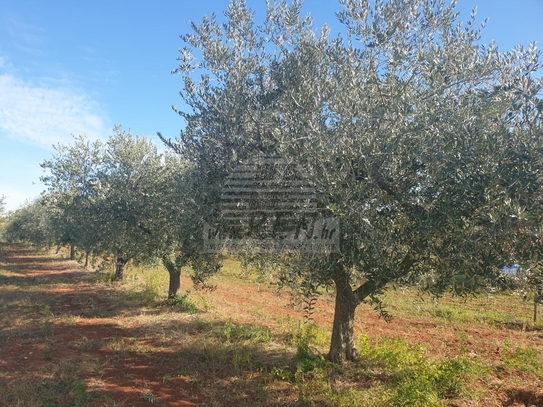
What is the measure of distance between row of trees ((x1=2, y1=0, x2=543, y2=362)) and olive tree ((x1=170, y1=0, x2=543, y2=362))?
0.08 ft

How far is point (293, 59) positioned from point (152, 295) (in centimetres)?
1405

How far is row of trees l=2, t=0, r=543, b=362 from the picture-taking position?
4980mm

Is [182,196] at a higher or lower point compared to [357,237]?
higher

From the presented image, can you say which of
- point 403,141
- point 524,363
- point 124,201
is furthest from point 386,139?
point 124,201

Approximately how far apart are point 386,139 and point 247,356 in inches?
269

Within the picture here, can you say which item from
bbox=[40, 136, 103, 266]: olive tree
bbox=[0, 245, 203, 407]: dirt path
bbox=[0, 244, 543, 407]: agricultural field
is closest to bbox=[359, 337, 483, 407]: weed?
bbox=[0, 244, 543, 407]: agricultural field

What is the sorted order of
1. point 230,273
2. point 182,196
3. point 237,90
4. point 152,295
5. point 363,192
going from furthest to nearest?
point 230,273, point 152,295, point 182,196, point 237,90, point 363,192

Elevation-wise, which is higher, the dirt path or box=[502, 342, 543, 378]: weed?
box=[502, 342, 543, 378]: weed

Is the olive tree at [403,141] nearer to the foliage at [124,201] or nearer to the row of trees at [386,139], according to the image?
the row of trees at [386,139]

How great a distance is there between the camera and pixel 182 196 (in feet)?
26.1

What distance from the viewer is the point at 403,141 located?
5727mm

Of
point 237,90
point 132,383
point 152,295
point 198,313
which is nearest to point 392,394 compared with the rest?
point 132,383

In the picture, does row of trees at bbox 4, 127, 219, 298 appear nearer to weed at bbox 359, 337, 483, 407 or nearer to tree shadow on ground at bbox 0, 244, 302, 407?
tree shadow on ground at bbox 0, 244, 302, 407

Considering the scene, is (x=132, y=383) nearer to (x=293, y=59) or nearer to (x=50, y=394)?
(x=50, y=394)
